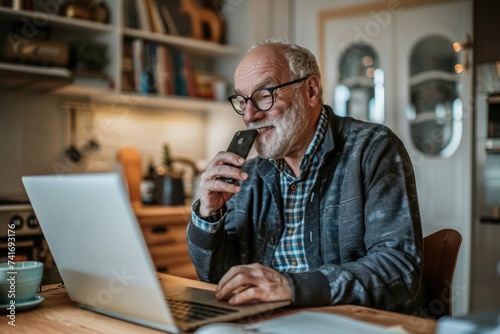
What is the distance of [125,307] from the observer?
1.00m

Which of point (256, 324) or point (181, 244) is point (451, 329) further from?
point (181, 244)

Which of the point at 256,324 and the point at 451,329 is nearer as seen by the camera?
the point at 451,329

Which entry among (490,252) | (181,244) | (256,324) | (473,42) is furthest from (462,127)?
(256,324)

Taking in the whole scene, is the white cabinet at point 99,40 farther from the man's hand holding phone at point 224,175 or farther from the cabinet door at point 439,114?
the man's hand holding phone at point 224,175

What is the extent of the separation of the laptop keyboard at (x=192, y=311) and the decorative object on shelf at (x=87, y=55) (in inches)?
93.8

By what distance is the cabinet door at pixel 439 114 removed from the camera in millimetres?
3385

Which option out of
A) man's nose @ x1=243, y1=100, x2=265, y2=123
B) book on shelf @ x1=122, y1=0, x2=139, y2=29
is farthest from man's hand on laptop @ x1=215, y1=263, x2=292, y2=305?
book on shelf @ x1=122, y1=0, x2=139, y2=29

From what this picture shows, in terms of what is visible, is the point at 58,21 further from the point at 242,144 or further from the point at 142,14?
the point at 242,144

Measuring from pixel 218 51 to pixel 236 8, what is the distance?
0.36 m

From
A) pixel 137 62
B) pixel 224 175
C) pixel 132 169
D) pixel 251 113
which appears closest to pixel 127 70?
pixel 137 62

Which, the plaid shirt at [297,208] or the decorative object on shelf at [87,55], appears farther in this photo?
the decorative object on shelf at [87,55]

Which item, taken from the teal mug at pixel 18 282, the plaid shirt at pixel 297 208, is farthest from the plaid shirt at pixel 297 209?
the teal mug at pixel 18 282

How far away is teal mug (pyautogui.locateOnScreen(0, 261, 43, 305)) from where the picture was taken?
1.11m

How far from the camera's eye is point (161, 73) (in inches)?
143
